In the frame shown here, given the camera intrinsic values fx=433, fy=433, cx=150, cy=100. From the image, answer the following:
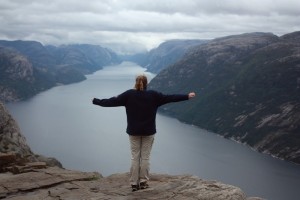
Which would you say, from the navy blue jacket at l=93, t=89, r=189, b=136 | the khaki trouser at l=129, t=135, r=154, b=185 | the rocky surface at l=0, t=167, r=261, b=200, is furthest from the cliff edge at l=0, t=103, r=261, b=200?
the navy blue jacket at l=93, t=89, r=189, b=136

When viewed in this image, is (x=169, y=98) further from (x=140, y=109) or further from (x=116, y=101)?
(x=116, y=101)

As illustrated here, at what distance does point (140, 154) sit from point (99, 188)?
339 centimetres

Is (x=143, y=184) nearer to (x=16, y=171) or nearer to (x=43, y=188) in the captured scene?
(x=43, y=188)

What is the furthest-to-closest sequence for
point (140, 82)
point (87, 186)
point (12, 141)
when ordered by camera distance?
point (12, 141), point (87, 186), point (140, 82)

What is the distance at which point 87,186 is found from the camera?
2450cm

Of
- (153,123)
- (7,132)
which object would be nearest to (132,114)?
(153,123)

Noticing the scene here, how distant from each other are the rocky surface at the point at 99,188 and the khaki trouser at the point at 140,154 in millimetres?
916

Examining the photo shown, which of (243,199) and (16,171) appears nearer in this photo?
(243,199)

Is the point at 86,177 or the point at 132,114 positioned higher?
the point at 132,114

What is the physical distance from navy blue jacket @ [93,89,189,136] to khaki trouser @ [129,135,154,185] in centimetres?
55

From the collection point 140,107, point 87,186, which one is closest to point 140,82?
point 140,107

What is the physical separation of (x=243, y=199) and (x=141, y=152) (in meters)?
5.66

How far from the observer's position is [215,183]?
77.6 ft

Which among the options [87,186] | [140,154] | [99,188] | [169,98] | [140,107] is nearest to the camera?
[140,107]
